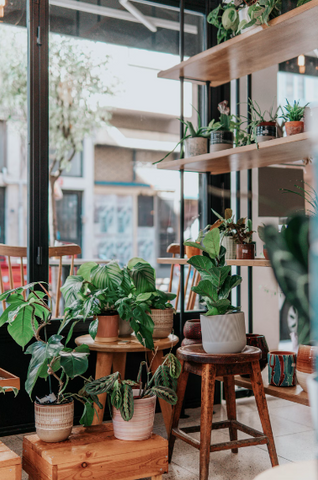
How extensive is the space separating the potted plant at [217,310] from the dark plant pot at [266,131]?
0.46m

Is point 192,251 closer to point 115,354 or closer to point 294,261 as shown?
point 115,354

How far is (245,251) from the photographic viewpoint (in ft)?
7.95

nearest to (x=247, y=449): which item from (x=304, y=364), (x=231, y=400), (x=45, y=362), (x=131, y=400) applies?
(x=231, y=400)

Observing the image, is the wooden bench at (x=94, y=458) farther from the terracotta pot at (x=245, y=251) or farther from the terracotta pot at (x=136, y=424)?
the terracotta pot at (x=245, y=251)

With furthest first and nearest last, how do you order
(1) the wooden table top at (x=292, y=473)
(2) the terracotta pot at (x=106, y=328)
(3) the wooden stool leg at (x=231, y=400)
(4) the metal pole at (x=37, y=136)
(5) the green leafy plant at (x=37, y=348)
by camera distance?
1. (4) the metal pole at (x=37, y=136)
2. (3) the wooden stool leg at (x=231, y=400)
3. (2) the terracotta pot at (x=106, y=328)
4. (5) the green leafy plant at (x=37, y=348)
5. (1) the wooden table top at (x=292, y=473)

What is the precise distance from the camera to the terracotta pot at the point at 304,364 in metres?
2.12

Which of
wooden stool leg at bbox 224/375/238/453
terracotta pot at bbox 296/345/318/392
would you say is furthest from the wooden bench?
terracotta pot at bbox 296/345/318/392

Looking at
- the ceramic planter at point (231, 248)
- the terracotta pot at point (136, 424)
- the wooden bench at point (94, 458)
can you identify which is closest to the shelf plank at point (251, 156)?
the ceramic planter at point (231, 248)

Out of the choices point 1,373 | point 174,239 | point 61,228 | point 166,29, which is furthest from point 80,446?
point 61,228

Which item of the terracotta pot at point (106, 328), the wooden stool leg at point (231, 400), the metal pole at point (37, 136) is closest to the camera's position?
the terracotta pot at point (106, 328)

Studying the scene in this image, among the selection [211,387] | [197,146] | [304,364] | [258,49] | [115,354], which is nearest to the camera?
[211,387]

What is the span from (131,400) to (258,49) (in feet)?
5.39

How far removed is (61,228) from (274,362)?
402cm

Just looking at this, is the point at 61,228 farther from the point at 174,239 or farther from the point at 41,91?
the point at 41,91
